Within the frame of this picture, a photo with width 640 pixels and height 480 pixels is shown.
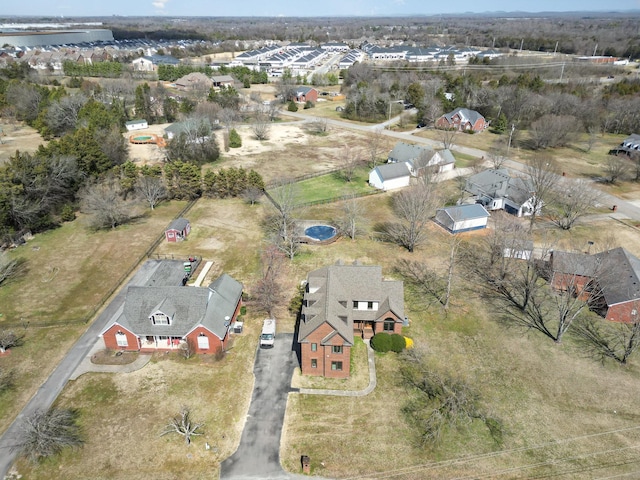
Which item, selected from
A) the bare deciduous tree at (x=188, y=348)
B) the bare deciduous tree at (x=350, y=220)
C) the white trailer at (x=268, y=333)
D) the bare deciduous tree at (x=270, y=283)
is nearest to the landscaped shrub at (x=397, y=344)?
the white trailer at (x=268, y=333)

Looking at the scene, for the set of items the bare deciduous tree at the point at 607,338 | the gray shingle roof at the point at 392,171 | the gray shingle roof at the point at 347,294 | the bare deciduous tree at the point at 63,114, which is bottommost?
the bare deciduous tree at the point at 607,338

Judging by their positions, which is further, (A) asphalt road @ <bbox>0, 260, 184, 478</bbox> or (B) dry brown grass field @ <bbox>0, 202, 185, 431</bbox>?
(B) dry brown grass field @ <bbox>0, 202, 185, 431</bbox>

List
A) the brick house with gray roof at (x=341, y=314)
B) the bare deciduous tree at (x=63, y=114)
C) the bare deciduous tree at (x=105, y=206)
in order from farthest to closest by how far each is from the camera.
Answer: the bare deciduous tree at (x=63, y=114) < the bare deciduous tree at (x=105, y=206) < the brick house with gray roof at (x=341, y=314)

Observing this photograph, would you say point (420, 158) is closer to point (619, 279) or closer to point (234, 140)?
point (619, 279)

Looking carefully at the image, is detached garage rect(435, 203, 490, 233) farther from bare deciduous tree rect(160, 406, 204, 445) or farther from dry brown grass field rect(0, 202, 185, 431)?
bare deciduous tree rect(160, 406, 204, 445)

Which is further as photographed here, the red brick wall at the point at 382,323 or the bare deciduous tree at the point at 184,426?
the red brick wall at the point at 382,323

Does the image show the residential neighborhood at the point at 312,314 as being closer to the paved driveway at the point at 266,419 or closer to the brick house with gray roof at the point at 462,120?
the paved driveway at the point at 266,419

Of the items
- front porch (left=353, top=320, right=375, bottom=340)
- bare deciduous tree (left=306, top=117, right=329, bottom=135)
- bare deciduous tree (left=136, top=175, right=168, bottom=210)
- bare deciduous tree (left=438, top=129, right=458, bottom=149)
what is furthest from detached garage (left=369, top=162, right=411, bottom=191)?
front porch (left=353, top=320, right=375, bottom=340)
